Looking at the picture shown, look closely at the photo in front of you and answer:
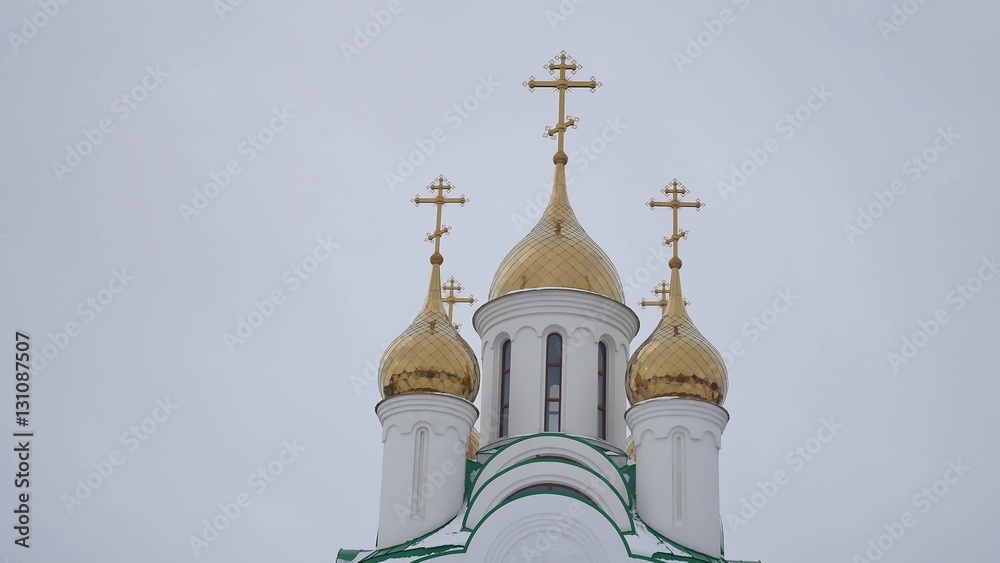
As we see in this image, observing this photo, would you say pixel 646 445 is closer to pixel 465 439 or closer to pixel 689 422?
pixel 689 422

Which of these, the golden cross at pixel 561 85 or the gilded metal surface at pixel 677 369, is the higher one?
the golden cross at pixel 561 85

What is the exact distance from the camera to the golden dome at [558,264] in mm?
21547

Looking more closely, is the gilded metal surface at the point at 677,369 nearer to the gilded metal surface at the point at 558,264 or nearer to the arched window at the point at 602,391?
the arched window at the point at 602,391

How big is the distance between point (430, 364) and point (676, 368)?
345 centimetres

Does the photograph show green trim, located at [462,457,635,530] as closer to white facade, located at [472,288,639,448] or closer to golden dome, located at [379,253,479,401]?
white facade, located at [472,288,639,448]

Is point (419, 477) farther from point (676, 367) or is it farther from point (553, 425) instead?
point (676, 367)

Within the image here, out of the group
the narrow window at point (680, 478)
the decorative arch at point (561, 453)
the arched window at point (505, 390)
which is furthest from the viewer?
the arched window at point (505, 390)

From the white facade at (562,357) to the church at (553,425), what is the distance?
→ 0.07 ft

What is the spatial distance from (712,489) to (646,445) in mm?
1068

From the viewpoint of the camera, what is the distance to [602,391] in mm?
21656

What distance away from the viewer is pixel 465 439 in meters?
20.5

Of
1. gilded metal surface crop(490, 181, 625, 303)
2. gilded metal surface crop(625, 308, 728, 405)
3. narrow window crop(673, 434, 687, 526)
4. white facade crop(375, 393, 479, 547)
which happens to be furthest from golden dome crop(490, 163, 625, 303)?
narrow window crop(673, 434, 687, 526)

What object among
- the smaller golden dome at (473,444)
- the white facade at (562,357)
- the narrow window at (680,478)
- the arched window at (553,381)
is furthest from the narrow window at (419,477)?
the narrow window at (680,478)

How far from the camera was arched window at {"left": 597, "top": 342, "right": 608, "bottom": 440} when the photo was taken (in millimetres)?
21406
